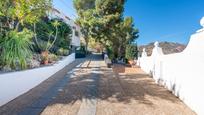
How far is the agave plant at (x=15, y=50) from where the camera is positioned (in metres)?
8.84

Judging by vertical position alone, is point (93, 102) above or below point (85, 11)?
below

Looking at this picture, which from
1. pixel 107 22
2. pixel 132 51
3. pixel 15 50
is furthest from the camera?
pixel 107 22

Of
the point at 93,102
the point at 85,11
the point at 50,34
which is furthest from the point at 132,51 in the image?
the point at 93,102

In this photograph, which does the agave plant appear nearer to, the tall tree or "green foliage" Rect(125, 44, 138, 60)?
"green foliage" Rect(125, 44, 138, 60)

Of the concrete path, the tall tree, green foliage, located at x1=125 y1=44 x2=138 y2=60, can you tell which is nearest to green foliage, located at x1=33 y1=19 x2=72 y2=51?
the tall tree

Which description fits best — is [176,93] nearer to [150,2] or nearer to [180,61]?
[180,61]

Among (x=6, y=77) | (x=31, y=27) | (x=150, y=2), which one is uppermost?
(x=150, y=2)

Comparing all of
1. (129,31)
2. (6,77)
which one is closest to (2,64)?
(6,77)

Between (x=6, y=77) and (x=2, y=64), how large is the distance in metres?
1.72

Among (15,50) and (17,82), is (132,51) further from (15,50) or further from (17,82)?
(17,82)

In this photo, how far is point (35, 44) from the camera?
17.1 metres

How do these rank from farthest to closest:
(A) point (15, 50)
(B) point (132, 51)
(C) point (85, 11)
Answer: (C) point (85, 11) → (B) point (132, 51) → (A) point (15, 50)

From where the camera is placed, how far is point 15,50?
902cm

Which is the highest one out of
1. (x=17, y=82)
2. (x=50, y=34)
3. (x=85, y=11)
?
(x=85, y=11)
